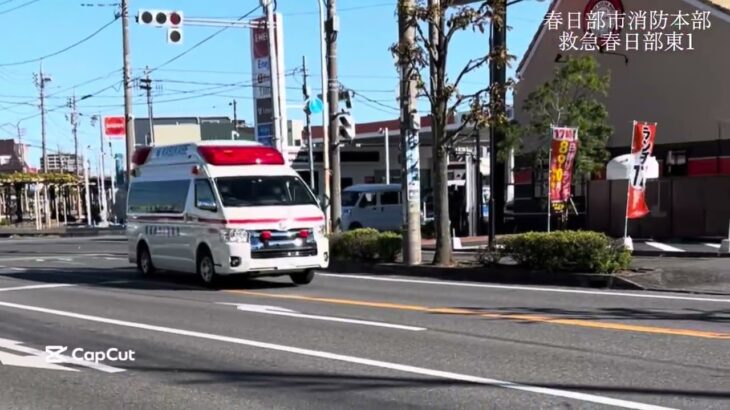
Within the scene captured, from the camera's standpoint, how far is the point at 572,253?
1498 cm

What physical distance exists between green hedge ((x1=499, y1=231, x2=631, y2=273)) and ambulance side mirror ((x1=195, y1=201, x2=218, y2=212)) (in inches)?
233

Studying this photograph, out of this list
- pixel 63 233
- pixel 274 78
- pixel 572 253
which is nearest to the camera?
pixel 572 253

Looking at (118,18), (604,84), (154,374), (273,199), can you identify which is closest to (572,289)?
(273,199)

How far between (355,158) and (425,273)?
4250 cm

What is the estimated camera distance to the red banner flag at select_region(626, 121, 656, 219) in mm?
17891

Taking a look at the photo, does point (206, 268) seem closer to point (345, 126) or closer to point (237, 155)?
point (237, 155)

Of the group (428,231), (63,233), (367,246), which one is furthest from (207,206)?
(63,233)

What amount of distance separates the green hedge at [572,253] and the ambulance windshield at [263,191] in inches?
169

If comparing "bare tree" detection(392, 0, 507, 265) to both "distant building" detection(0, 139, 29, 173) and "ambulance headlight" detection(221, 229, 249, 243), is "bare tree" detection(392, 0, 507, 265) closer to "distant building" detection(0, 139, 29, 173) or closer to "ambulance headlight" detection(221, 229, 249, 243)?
"ambulance headlight" detection(221, 229, 249, 243)

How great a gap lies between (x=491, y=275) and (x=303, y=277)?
372 cm

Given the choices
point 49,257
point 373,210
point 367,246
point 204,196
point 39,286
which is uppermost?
point 204,196

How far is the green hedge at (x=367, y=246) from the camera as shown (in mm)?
18656

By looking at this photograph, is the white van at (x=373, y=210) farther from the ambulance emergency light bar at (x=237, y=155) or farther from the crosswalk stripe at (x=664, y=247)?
the ambulance emergency light bar at (x=237, y=155)

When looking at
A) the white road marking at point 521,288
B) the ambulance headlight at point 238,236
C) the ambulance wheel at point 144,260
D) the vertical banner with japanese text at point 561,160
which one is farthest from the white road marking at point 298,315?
the vertical banner with japanese text at point 561,160
